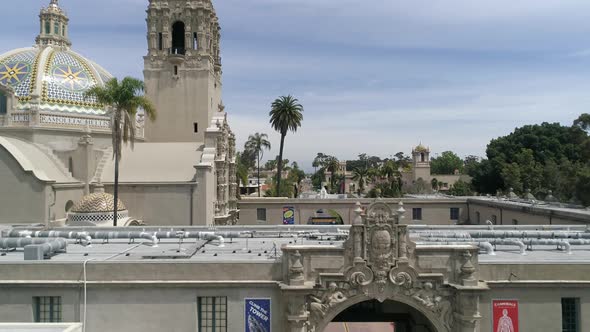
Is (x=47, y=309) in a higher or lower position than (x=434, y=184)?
lower

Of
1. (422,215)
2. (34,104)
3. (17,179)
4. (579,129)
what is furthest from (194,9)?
(579,129)

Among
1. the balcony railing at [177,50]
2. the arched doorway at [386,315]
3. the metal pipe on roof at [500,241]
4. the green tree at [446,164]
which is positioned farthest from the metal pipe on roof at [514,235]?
the green tree at [446,164]

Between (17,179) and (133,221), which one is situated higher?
(17,179)

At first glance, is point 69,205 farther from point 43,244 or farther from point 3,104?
point 43,244

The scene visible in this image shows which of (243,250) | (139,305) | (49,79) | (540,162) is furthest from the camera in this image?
(540,162)

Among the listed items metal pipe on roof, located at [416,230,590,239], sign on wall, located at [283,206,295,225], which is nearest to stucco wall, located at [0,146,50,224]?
sign on wall, located at [283,206,295,225]

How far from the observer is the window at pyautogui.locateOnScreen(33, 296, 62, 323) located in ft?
52.4

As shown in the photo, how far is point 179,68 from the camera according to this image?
46.8 m

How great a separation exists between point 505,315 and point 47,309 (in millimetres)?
15659

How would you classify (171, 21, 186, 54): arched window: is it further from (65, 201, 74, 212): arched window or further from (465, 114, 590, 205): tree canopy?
(465, 114, 590, 205): tree canopy

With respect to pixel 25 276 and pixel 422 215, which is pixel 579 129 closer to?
pixel 422 215

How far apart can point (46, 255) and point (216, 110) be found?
3482cm

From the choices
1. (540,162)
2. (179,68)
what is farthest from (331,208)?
(540,162)

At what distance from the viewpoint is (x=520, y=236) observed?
21.7 meters
